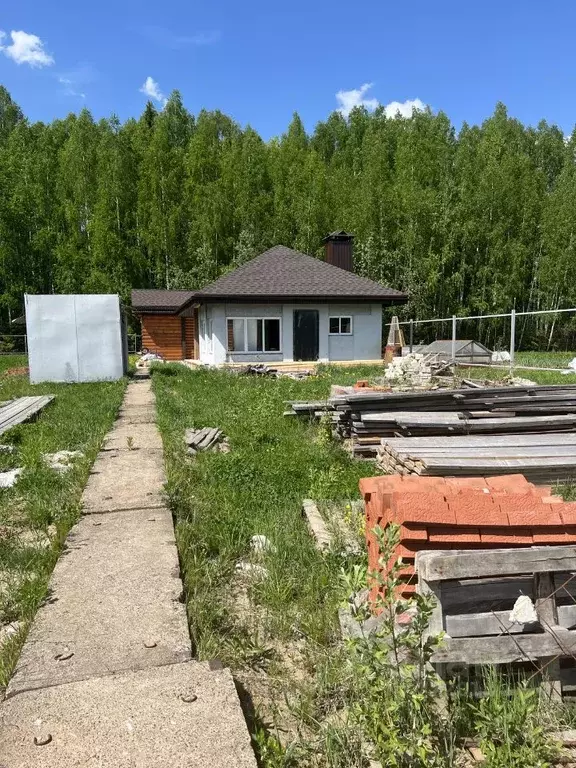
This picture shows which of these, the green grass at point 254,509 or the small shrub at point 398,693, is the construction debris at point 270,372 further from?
the small shrub at point 398,693

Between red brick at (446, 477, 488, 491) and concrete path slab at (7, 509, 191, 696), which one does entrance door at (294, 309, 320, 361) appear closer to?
concrete path slab at (7, 509, 191, 696)

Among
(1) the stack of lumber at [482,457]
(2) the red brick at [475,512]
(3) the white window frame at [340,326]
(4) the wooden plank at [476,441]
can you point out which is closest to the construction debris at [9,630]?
(2) the red brick at [475,512]

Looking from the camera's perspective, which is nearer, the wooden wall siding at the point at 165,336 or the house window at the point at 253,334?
the house window at the point at 253,334

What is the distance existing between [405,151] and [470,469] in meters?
42.5

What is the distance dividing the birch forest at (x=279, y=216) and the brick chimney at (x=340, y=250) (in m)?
6.55

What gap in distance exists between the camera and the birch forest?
35844mm

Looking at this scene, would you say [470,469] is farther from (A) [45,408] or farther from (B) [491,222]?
(B) [491,222]

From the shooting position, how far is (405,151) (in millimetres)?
42406

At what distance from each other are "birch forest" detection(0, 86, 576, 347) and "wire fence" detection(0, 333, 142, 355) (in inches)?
94.7

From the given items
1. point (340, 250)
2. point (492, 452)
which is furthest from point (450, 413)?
point (340, 250)

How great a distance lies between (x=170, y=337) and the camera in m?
30.9

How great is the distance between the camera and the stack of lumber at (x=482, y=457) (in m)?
5.43

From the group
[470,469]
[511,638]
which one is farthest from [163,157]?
[511,638]

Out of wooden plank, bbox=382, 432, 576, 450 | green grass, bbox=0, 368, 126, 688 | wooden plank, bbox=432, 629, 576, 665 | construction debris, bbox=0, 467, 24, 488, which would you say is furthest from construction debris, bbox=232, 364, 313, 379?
wooden plank, bbox=432, 629, 576, 665
